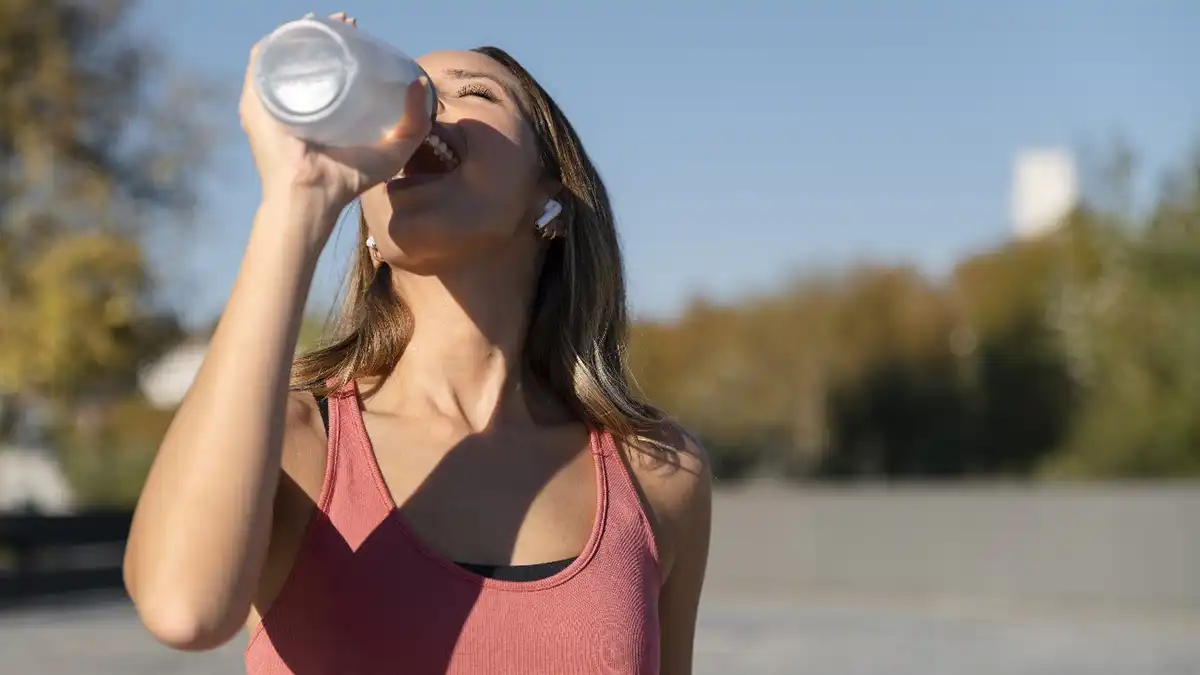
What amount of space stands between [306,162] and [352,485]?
45 cm

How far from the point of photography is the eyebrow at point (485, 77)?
2.18 metres

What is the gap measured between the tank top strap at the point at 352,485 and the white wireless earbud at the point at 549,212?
462 millimetres

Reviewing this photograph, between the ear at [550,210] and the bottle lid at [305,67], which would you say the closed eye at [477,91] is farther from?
the bottle lid at [305,67]

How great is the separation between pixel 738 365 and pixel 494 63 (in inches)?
1197

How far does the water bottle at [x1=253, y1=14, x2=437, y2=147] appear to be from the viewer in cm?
155

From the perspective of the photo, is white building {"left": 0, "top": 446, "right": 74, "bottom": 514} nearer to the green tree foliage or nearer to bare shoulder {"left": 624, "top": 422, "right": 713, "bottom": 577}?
the green tree foliage

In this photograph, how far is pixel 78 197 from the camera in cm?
2206

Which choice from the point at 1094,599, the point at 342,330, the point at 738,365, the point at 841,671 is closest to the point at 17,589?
the point at 841,671

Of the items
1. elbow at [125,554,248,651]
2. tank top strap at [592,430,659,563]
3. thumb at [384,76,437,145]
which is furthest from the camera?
tank top strap at [592,430,659,563]

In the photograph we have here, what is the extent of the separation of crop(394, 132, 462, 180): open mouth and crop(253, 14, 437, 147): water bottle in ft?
1.10

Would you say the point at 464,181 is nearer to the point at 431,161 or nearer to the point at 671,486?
the point at 431,161

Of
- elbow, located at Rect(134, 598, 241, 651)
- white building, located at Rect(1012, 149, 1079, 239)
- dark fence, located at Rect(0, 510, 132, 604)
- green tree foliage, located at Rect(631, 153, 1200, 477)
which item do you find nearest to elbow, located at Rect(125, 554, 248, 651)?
elbow, located at Rect(134, 598, 241, 651)

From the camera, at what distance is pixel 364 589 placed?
1810 mm

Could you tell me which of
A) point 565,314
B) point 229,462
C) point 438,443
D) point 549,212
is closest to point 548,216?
point 549,212
